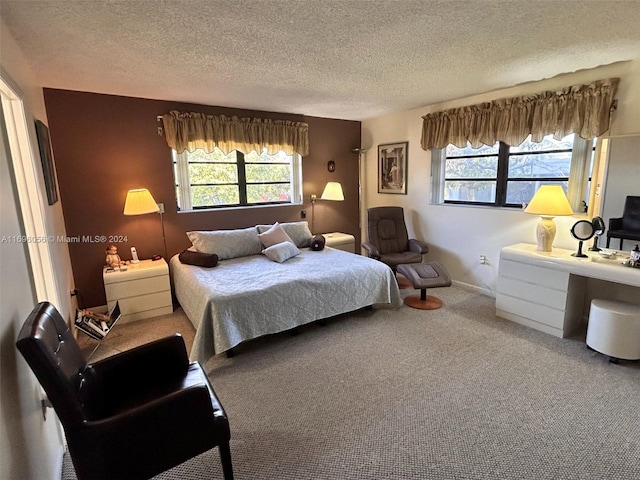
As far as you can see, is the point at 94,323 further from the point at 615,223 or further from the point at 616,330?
the point at 615,223

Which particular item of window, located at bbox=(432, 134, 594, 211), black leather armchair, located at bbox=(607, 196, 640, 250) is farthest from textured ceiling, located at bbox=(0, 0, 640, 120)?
black leather armchair, located at bbox=(607, 196, 640, 250)

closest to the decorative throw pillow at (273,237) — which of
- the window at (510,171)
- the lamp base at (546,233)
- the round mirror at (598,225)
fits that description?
the window at (510,171)

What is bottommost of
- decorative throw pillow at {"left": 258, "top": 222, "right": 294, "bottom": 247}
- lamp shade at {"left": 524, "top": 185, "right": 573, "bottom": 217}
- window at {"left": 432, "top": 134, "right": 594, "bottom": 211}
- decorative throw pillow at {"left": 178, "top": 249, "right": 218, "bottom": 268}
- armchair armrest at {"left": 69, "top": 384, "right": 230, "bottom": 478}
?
armchair armrest at {"left": 69, "top": 384, "right": 230, "bottom": 478}

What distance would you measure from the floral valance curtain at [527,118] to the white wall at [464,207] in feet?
0.36

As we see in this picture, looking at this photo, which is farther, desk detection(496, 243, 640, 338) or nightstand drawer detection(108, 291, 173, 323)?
nightstand drawer detection(108, 291, 173, 323)

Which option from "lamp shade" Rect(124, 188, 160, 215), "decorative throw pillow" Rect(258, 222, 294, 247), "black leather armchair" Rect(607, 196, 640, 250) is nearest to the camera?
"black leather armchair" Rect(607, 196, 640, 250)

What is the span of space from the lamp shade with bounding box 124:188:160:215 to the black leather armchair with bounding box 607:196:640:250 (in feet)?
14.4

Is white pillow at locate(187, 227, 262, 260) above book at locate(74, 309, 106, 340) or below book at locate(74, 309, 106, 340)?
above

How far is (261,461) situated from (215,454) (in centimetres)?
27

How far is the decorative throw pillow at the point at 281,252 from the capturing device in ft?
11.8

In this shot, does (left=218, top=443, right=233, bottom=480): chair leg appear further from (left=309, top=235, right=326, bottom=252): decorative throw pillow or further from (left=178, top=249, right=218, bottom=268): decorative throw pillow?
(left=309, top=235, right=326, bottom=252): decorative throw pillow

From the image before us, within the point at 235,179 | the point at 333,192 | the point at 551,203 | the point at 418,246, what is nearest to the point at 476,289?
the point at 418,246

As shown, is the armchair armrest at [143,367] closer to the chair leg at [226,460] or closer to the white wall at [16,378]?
the white wall at [16,378]

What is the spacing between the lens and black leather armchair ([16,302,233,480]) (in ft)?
3.97
